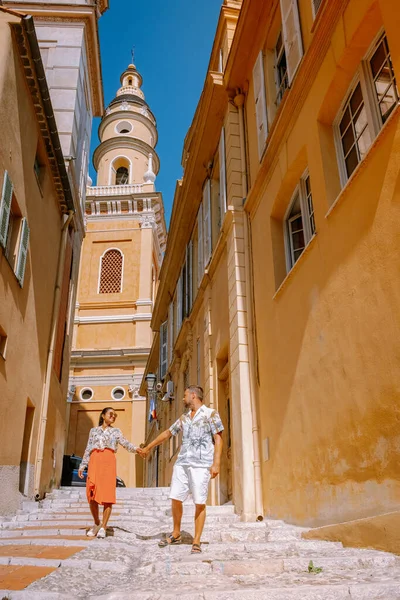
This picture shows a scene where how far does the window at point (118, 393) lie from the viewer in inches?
1219

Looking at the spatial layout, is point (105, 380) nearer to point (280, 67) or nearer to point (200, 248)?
point (200, 248)

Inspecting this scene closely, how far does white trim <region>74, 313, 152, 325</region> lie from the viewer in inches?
1276

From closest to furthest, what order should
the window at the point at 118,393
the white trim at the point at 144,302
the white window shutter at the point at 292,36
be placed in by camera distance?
the white window shutter at the point at 292,36 < the window at the point at 118,393 < the white trim at the point at 144,302

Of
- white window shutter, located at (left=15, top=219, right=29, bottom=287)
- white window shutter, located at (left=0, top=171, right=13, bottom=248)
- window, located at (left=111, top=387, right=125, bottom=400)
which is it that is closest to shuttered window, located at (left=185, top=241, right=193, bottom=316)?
white window shutter, located at (left=15, top=219, right=29, bottom=287)

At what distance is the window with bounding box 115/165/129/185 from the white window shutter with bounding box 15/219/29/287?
29.5 metres

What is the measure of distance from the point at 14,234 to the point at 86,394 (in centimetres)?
2215

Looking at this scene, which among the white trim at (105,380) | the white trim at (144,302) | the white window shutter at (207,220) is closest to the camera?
the white window shutter at (207,220)

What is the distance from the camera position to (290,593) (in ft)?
10.6

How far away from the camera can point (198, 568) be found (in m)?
4.11

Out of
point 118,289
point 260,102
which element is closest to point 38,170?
point 260,102

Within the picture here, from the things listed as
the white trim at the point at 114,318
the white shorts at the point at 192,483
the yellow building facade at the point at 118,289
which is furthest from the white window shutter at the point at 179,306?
the white trim at the point at 114,318

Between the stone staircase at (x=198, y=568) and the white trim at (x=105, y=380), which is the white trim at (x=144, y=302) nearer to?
the white trim at (x=105, y=380)

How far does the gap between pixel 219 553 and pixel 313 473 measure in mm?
1870

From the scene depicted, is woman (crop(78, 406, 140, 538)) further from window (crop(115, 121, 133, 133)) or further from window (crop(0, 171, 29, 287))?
window (crop(115, 121, 133, 133))
